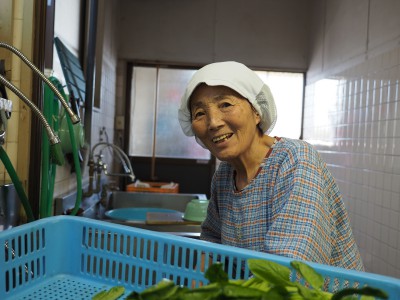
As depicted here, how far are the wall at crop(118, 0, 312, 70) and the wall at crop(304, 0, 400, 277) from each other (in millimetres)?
330

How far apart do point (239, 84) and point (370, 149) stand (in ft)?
6.96

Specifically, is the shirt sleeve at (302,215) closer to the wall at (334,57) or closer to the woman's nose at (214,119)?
the woman's nose at (214,119)

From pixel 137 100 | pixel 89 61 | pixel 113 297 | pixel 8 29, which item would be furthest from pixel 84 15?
pixel 113 297

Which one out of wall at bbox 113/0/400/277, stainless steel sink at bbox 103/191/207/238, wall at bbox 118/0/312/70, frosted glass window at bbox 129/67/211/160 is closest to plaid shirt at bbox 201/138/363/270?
stainless steel sink at bbox 103/191/207/238

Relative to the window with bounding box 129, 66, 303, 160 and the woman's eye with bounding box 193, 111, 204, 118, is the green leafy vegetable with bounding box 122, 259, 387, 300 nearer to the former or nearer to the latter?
the woman's eye with bounding box 193, 111, 204, 118

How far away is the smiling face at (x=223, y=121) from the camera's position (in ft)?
3.42

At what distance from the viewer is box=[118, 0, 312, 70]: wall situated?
415cm

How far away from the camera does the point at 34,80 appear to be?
1.49 meters

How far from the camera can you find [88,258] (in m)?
0.89

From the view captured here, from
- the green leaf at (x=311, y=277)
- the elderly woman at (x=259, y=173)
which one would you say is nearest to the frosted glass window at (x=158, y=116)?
the elderly woman at (x=259, y=173)

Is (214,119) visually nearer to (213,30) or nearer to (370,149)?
(370,149)

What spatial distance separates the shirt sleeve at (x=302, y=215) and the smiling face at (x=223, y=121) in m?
0.14

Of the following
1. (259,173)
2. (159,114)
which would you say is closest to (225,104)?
(259,173)

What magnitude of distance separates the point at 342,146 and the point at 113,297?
3.02 m
